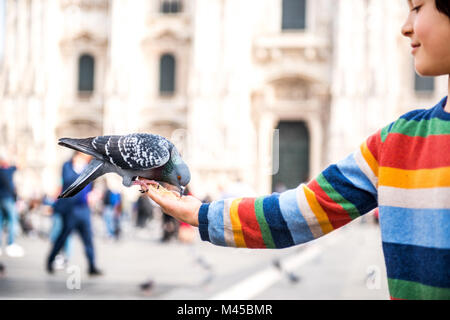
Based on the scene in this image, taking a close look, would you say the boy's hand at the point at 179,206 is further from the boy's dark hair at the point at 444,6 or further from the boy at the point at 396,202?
the boy's dark hair at the point at 444,6

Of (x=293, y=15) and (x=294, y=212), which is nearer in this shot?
(x=294, y=212)

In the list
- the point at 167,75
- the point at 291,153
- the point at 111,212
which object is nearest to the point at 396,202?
the point at 111,212

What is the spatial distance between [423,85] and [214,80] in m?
7.52

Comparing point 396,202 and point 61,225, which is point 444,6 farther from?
point 61,225

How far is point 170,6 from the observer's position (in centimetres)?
2484

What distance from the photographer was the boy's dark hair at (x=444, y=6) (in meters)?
1.29

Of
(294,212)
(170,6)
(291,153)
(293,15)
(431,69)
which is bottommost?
(291,153)

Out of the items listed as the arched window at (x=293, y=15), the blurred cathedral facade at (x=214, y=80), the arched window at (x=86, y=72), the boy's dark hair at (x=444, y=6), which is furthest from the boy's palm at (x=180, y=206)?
the arched window at (x=86, y=72)

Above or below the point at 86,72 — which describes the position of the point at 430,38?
below

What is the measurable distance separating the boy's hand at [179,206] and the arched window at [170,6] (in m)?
24.0

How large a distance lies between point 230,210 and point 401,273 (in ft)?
1.49

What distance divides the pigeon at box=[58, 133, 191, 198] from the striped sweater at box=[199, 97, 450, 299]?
0.49ft

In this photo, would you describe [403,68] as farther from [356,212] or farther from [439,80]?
[356,212]

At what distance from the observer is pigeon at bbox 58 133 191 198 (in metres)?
1.52
